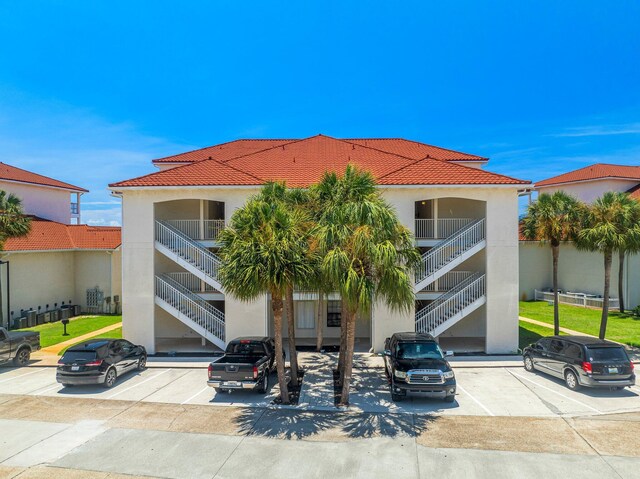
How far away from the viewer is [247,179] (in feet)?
58.1

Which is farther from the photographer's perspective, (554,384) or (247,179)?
(247,179)

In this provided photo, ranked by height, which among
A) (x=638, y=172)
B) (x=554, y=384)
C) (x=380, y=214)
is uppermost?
(x=638, y=172)

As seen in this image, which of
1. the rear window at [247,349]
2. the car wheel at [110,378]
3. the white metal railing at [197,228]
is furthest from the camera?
the white metal railing at [197,228]

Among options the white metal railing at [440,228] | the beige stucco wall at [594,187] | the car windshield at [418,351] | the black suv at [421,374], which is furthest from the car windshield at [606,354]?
the beige stucco wall at [594,187]

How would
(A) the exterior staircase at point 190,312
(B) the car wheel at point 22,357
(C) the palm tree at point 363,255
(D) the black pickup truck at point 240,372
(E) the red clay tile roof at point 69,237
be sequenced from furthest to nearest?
(E) the red clay tile roof at point 69,237 → (A) the exterior staircase at point 190,312 → (B) the car wheel at point 22,357 → (D) the black pickup truck at point 240,372 → (C) the palm tree at point 363,255

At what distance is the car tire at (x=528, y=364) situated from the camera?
14.9 meters

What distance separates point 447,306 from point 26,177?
34762 millimetres

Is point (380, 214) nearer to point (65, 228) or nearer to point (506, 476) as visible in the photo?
point (506, 476)

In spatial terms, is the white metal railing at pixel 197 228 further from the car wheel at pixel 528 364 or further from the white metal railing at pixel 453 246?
the car wheel at pixel 528 364

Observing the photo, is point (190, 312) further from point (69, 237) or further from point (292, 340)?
point (69, 237)

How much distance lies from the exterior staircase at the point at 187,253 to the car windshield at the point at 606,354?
14021 millimetres

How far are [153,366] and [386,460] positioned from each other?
→ 1121 cm

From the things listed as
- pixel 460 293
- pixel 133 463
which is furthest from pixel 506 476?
pixel 460 293

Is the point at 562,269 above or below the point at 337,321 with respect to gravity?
above
